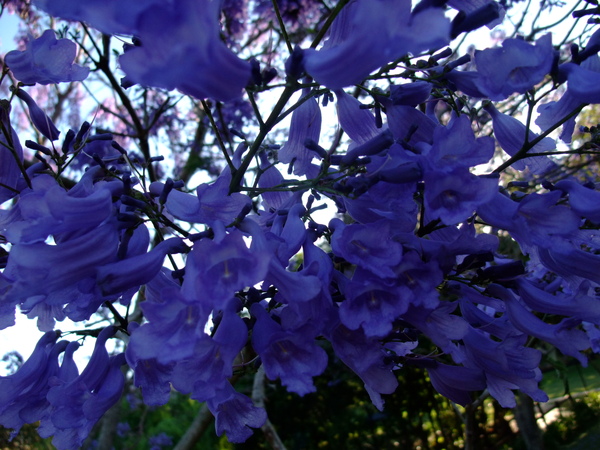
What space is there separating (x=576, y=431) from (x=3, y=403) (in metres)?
6.40

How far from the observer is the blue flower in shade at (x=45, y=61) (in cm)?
130

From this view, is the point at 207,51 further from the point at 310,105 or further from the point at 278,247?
the point at 310,105

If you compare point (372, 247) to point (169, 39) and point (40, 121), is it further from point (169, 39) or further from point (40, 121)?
point (40, 121)

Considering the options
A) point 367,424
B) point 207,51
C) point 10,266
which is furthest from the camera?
point 367,424

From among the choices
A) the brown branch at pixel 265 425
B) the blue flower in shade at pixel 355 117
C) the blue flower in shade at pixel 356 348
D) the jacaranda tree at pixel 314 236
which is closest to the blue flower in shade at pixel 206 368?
the jacaranda tree at pixel 314 236

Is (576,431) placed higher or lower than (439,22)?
lower

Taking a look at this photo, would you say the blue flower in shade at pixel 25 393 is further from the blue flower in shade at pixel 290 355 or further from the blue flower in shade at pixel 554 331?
the blue flower in shade at pixel 554 331

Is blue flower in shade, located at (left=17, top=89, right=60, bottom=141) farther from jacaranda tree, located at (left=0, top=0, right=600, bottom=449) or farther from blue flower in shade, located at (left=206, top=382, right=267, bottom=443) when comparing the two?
blue flower in shade, located at (left=206, top=382, right=267, bottom=443)

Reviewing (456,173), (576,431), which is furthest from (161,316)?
(576,431)

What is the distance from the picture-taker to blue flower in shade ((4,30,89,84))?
130 cm

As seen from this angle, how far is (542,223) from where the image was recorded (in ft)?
3.30

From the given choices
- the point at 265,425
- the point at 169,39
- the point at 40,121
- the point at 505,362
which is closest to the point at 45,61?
the point at 40,121

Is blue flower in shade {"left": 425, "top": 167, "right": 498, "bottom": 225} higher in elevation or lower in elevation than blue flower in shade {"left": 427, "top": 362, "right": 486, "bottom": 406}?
higher

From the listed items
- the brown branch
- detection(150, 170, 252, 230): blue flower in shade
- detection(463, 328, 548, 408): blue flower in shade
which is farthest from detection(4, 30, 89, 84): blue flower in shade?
the brown branch
